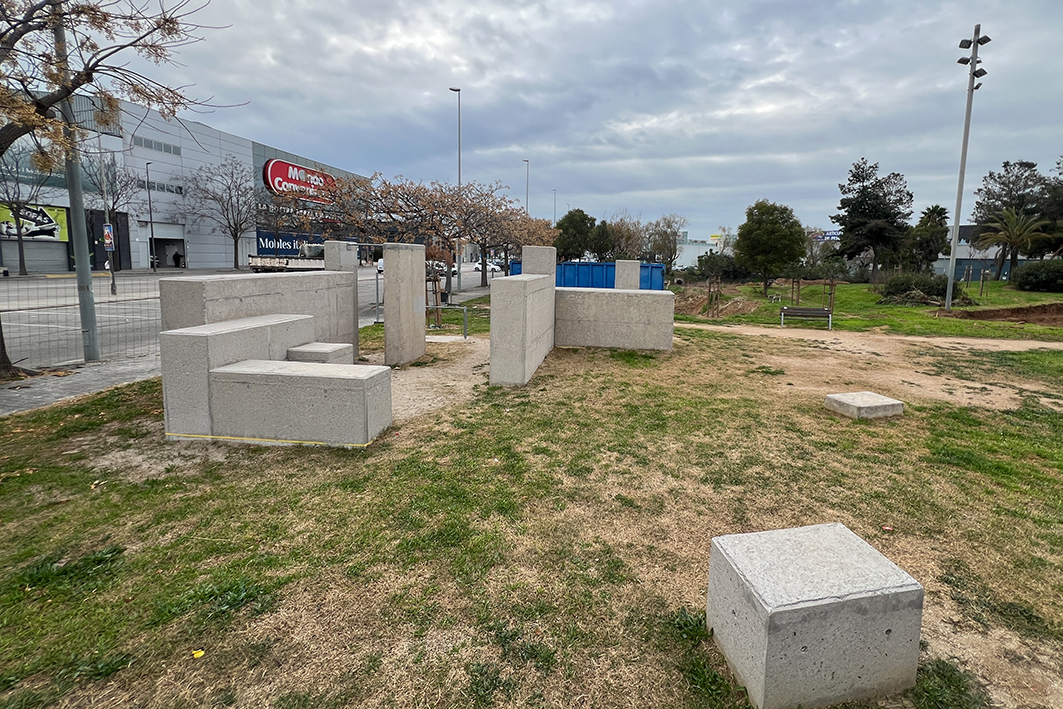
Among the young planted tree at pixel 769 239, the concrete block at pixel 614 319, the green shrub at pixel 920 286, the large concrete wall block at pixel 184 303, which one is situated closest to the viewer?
the large concrete wall block at pixel 184 303

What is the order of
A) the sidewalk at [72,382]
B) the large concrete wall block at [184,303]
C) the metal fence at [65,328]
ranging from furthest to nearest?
the metal fence at [65,328] → the sidewalk at [72,382] → the large concrete wall block at [184,303]

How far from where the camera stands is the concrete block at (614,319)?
40.7 feet

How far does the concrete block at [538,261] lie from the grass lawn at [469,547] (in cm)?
569

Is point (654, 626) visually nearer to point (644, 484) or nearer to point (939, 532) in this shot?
point (644, 484)

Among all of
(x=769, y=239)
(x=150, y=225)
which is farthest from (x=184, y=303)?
(x=150, y=225)

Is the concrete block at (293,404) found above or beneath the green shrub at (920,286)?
beneath

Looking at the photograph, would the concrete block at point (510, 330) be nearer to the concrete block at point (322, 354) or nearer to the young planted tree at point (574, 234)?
the concrete block at point (322, 354)

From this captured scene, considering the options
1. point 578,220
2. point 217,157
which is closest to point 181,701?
point 578,220

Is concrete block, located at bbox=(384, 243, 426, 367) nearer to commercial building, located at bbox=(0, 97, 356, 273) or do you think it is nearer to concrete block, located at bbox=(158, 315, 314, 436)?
concrete block, located at bbox=(158, 315, 314, 436)

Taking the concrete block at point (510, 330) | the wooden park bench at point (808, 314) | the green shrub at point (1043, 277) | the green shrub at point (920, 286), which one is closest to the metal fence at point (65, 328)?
the concrete block at point (510, 330)

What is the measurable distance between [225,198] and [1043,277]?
5914 centimetres

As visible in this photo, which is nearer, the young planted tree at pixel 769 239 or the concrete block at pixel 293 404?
the concrete block at pixel 293 404

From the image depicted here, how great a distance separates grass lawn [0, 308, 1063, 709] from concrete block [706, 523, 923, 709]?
0.21 m

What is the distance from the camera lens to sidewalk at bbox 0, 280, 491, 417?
25.3 feet
